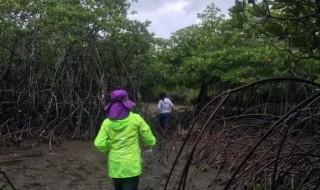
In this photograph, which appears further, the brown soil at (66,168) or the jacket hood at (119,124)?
the brown soil at (66,168)

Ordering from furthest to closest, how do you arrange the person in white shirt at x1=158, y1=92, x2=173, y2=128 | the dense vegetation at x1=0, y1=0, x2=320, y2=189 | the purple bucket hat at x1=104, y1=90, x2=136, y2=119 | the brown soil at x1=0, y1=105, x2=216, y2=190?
the person in white shirt at x1=158, y1=92, x2=173, y2=128, the dense vegetation at x1=0, y1=0, x2=320, y2=189, the brown soil at x1=0, y1=105, x2=216, y2=190, the purple bucket hat at x1=104, y1=90, x2=136, y2=119

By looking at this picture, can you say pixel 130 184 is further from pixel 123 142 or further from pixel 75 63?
pixel 75 63

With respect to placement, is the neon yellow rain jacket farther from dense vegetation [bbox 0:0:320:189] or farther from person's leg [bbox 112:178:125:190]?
dense vegetation [bbox 0:0:320:189]

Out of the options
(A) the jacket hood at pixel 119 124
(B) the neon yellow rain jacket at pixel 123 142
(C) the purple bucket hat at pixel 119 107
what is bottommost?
(B) the neon yellow rain jacket at pixel 123 142

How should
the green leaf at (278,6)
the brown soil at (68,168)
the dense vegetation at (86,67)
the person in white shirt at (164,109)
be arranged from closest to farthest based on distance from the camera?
1. the green leaf at (278,6)
2. the brown soil at (68,168)
3. the dense vegetation at (86,67)
4. the person in white shirt at (164,109)

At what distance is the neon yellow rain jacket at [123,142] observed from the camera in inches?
166

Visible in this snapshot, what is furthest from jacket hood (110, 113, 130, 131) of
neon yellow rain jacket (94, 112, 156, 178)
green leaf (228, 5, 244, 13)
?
green leaf (228, 5, 244, 13)

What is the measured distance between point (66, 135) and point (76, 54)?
67.3 inches

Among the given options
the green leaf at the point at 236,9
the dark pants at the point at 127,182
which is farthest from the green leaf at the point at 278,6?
the dark pants at the point at 127,182

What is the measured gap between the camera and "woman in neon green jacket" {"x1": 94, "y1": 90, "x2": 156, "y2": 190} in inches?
166

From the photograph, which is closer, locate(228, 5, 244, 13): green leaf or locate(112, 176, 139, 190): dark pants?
locate(228, 5, 244, 13): green leaf

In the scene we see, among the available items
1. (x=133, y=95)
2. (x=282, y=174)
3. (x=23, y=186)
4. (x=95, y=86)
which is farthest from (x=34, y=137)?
(x=282, y=174)

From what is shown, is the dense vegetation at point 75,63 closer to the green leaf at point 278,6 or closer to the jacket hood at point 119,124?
the jacket hood at point 119,124

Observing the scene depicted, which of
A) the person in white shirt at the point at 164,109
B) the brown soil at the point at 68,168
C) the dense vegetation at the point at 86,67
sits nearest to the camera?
the brown soil at the point at 68,168
